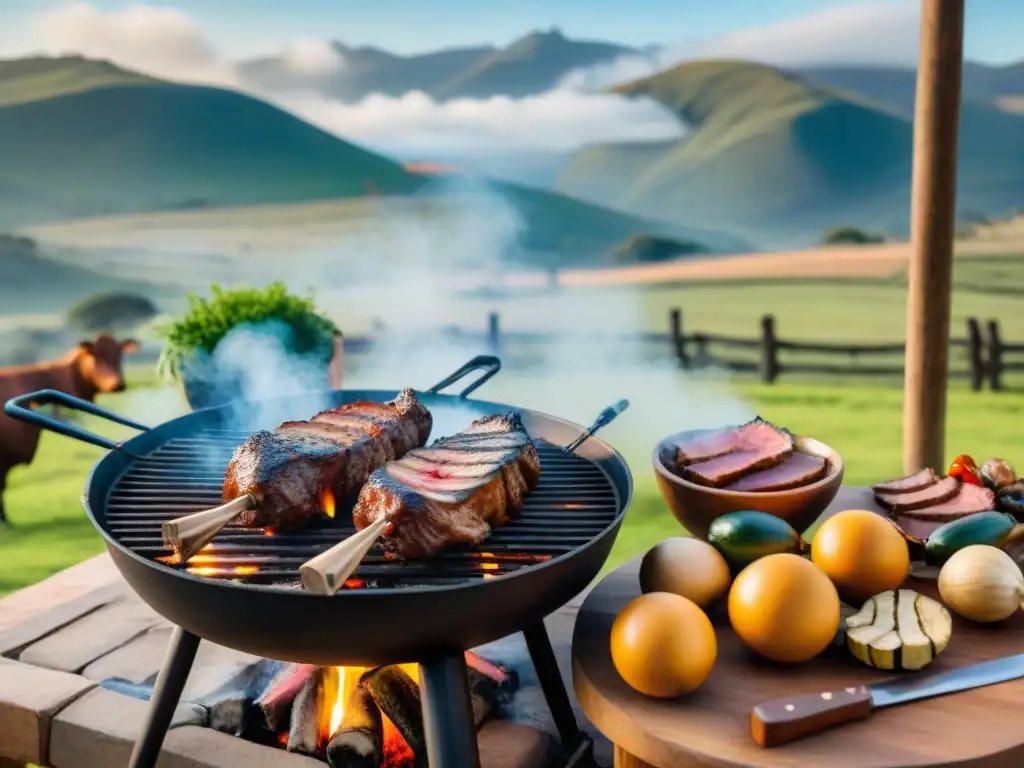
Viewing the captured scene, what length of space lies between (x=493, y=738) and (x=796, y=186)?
10312 millimetres

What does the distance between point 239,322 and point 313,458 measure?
1.89 meters

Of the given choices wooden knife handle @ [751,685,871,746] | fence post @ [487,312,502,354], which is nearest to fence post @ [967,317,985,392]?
fence post @ [487,312,502,354]

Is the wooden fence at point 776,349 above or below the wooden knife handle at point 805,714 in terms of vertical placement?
below

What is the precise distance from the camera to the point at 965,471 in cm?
225

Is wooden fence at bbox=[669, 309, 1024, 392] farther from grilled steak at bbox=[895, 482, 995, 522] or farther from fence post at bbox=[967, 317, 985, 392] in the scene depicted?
grilled steak at bbox=[895, 482, 995, 522]

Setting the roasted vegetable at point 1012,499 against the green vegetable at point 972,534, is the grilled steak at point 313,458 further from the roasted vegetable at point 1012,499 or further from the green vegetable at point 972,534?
the roasted vegetable at point 1012,499

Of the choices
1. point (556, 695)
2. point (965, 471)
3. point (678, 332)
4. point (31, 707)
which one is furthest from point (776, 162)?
point (31, 707)

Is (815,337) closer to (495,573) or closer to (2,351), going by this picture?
(2,351)

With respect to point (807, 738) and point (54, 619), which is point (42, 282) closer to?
point (54, 619)

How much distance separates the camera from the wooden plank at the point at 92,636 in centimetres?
265

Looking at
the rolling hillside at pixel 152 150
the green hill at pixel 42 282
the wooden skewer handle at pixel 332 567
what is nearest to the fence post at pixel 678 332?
the rolling hillside at pixel 152 150

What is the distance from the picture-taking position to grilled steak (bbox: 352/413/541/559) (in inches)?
65.4

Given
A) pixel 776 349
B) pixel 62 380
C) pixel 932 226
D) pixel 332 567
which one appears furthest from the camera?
pixel 776 349

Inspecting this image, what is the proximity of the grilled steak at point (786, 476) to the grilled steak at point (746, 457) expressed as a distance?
14mm
